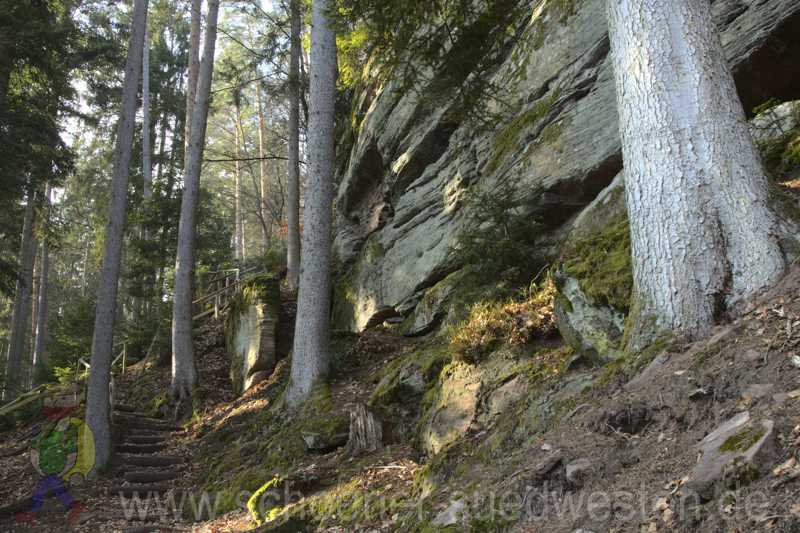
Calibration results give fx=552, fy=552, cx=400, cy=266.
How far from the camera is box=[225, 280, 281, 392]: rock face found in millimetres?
12453

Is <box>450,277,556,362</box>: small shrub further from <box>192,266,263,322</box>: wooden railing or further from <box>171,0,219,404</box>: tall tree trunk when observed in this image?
<box>192,266,263,322</box>: wooden railing

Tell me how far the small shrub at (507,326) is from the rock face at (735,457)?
319 centimetres

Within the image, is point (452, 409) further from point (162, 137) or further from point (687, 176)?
point (162, 137)

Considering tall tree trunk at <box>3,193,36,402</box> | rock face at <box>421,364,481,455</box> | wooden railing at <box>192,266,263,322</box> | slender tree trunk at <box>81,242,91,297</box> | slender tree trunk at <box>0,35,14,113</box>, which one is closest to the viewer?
rock face at <box>421,364,481,455</box>

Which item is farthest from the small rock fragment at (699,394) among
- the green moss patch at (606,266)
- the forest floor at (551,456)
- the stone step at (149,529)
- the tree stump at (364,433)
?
the stone step at (149,529)

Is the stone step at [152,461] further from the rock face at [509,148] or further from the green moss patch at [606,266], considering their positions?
the green moss patch at [606,266]

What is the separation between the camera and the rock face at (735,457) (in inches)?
102

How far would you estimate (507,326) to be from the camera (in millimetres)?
6316

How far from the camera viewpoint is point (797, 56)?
21.1 ft

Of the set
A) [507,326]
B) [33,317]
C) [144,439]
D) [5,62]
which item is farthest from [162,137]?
[507,326]

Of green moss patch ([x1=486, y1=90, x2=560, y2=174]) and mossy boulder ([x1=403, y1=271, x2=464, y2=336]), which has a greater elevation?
green moss patch ([x1=486, y1=90, x2=560, y2=174])

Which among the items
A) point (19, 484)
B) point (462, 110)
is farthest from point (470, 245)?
point (19, 484)

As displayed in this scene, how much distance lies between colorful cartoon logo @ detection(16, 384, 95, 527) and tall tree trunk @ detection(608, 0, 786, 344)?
8.78 m

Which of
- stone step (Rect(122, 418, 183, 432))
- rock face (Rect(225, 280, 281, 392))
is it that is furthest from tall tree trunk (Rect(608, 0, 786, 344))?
stone step (Rect(122, 418, 183, 432))
